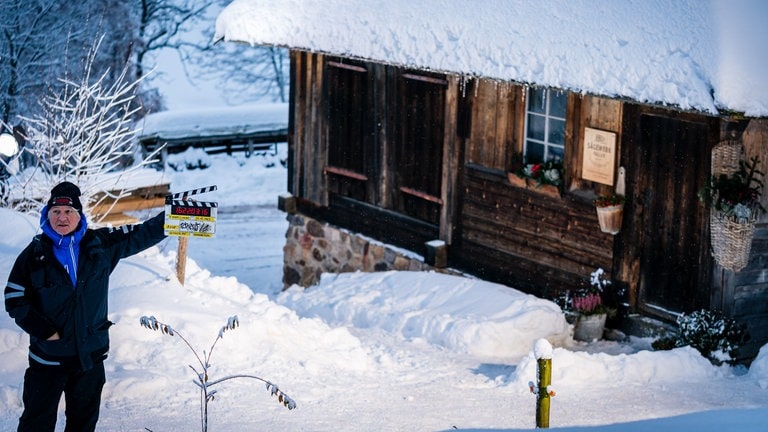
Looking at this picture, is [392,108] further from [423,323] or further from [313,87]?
[423,323]

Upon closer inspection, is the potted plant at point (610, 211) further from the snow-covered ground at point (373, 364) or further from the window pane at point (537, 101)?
the window pane at point (537, 101)

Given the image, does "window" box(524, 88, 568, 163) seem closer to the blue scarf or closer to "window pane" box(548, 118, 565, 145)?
"window pane" box(548, 118, 565, 145)

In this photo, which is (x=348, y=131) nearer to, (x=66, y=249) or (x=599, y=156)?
(x=599, y=156)

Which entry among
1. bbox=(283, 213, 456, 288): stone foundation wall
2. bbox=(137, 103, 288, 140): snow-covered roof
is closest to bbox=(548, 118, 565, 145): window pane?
bbox=(283, 213, 456, 288): stone foundation wall

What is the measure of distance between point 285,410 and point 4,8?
12295 millimetres

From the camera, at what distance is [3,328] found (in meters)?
8.88

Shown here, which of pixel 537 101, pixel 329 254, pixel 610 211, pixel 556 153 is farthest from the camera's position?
pixel 329 254

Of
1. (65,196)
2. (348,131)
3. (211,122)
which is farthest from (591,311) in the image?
(211,122)

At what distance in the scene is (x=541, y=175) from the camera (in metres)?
Answer: 11.8

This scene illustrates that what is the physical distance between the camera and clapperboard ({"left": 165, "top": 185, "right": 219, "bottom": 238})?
8.56 metres

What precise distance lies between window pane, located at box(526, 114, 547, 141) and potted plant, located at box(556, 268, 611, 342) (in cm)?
147

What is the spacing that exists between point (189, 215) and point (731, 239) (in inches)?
169

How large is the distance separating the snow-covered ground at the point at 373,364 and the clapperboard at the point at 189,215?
0.86 m

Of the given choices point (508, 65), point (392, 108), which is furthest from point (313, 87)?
point (508, 65)
